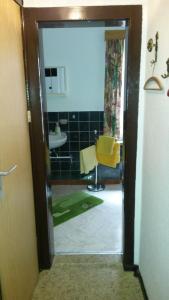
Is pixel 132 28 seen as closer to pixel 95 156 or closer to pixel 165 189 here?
pixel 165 189

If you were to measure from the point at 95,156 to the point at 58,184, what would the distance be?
0.83m

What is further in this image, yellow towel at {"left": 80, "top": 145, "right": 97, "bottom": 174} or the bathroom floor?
yellow towel at {"left": 80, "top": 145, "right": 97, "bottom": 174}

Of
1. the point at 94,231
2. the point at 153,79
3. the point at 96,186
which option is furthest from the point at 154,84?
the point at 96,186

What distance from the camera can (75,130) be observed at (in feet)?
12.7

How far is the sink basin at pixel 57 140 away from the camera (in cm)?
345

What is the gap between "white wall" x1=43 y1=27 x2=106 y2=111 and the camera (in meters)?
3.65

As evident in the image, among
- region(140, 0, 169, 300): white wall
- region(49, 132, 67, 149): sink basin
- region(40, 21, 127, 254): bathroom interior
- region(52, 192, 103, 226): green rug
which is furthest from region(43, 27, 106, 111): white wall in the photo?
region(140, 0, 169, 300): white wall

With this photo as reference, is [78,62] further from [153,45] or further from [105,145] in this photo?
[153,45]

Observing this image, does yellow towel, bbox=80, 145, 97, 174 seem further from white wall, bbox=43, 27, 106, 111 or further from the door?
the door

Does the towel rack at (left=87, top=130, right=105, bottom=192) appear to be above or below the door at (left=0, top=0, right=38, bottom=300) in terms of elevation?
below

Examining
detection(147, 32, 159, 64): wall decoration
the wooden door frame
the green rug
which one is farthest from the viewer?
the green rug

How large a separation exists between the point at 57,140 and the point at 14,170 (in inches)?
79.8

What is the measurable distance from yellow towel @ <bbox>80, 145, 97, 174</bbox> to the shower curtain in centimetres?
43

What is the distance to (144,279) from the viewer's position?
1877 mm
